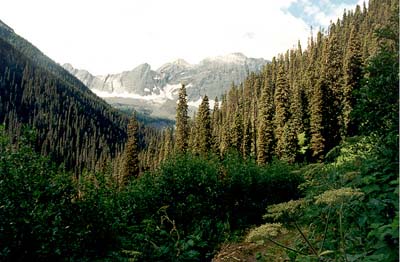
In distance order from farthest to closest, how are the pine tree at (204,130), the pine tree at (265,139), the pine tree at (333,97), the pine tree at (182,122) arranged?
the pine tree at (182,122)
the pine tree at (265,139)
the pine tree at (204,130)
the pine tree at (333,97)

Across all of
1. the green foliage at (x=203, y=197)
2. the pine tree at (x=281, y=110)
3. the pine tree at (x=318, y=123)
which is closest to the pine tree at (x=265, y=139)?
the pine tree at (x=281, y=110)

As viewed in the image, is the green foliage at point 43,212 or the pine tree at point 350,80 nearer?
the green foliage at point 43,212

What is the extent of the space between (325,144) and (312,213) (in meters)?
49.3

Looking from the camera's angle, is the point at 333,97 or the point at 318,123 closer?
the point at 318,123

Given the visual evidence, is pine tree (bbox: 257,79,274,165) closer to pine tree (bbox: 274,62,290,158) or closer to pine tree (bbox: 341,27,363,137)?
pine tree (bbox: 274,62,290,158)

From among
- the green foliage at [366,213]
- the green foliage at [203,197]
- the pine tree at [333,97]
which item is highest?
the pine tree at [333,97]

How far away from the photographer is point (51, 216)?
373 inches

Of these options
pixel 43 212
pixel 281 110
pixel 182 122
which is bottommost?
pixel 43 212

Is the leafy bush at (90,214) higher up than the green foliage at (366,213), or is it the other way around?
the green foliage at (366,213)

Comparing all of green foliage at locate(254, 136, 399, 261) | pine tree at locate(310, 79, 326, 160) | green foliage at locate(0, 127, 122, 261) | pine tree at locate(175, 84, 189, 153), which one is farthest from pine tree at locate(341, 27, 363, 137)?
green foliage at locate(254, 136, 399, 261)

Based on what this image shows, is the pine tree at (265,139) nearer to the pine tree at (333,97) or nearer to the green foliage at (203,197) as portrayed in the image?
the pine tree at (333,97)

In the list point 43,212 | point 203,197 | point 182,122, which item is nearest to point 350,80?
point 182,122

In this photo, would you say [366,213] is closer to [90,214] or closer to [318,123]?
[90,214]

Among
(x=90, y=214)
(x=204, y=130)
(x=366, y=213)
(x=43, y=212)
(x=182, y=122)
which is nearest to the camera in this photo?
(x=366, y=213)
